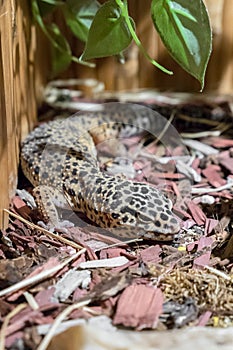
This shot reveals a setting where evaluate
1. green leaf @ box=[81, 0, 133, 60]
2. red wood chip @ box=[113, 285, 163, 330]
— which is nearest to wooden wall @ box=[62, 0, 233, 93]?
green leaf @ box=[81, 0, 133, 60]

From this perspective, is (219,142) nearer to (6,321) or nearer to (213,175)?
(213,175)

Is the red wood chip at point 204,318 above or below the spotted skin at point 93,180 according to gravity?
below

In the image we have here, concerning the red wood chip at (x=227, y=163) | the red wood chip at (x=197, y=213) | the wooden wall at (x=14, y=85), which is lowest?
the red wood chip at (x=197, y=213)

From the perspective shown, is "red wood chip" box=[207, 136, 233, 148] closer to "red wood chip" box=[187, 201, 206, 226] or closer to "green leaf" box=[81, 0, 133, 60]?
"red wood chip" box=[187, 201, 206, 226]

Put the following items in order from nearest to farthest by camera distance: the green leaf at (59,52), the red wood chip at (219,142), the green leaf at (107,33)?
the green leaf at (107,33) → the red wood chip at (219,142) → the green leaf at (59,52)

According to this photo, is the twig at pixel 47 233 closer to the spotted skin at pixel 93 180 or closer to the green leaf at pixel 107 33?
the spotted skin at pixel 93 180

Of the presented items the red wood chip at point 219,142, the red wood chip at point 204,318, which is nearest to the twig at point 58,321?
the red wood chip at point 204,318

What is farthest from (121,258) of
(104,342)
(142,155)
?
(142,155)
